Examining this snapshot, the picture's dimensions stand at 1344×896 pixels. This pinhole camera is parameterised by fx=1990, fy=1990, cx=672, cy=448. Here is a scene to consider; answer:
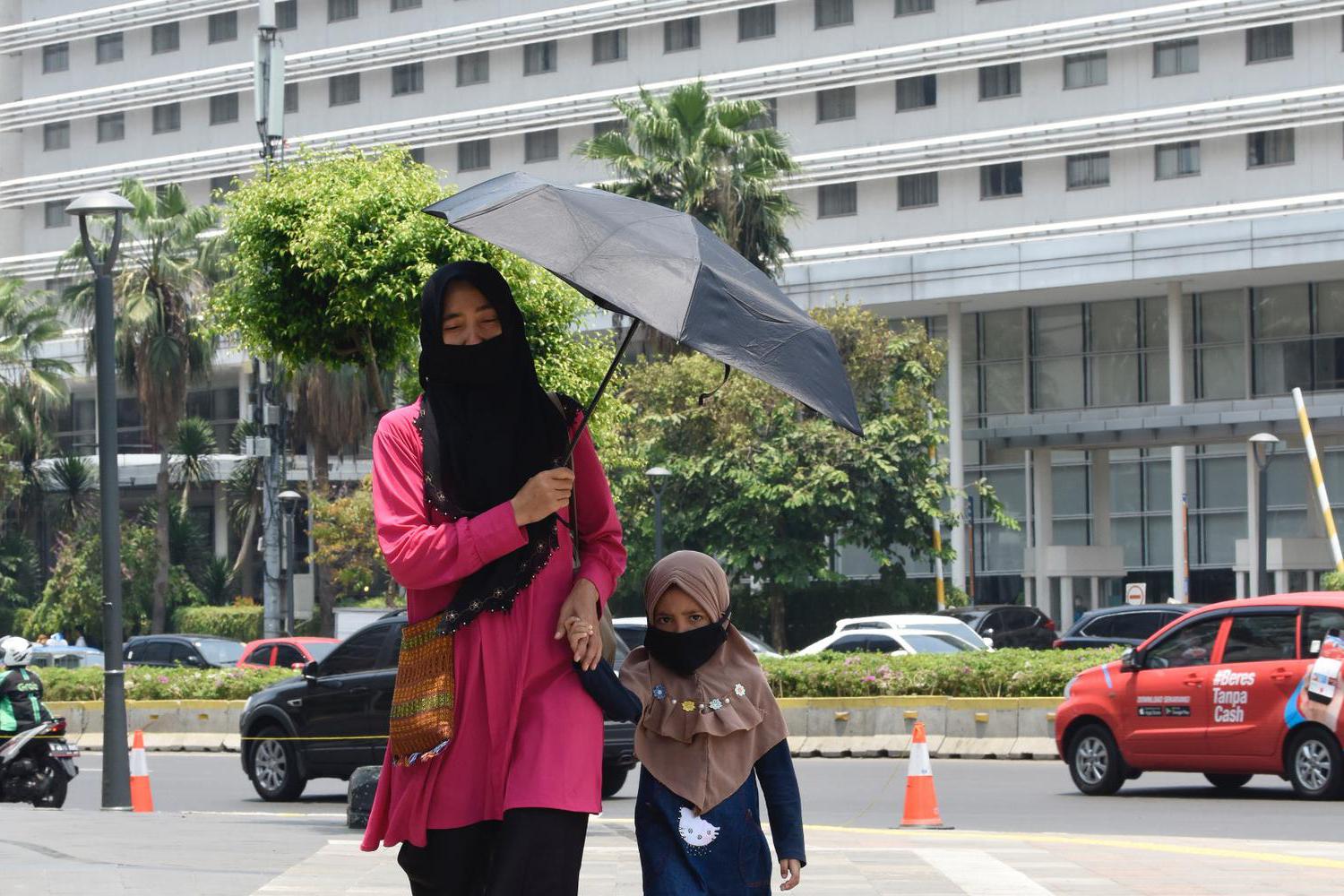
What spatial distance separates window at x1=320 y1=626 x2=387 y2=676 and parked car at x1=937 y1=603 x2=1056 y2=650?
20.7 metres

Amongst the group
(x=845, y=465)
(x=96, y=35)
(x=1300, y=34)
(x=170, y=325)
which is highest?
(x=96, y=35)

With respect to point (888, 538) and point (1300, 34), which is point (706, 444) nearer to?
point (888, 538)

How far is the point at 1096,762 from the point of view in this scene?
671 inches

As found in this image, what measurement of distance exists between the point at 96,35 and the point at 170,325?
2766 cm

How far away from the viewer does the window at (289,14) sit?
6906 cm

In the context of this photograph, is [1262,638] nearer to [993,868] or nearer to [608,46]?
[993,868]

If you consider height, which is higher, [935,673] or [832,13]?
[832,13]

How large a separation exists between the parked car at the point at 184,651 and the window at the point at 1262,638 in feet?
69.3

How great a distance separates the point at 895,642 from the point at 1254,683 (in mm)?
14237

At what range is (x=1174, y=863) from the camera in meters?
10.6

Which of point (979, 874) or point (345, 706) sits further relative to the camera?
point (345, 706)

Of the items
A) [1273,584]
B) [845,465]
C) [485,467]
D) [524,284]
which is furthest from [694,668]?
[1273,584]

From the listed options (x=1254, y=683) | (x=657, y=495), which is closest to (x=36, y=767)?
(x=1254, y=683)

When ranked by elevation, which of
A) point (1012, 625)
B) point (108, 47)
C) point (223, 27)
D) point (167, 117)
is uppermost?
point (223, 27)
